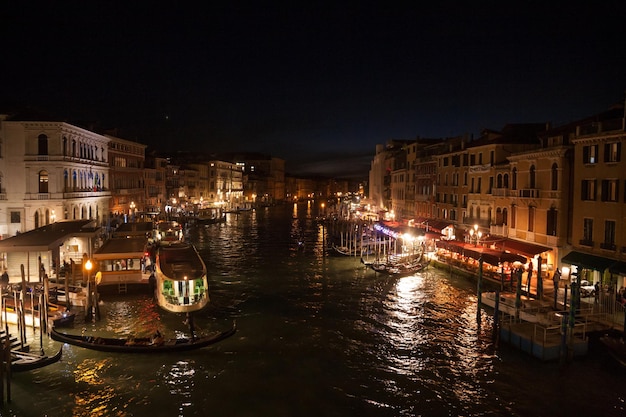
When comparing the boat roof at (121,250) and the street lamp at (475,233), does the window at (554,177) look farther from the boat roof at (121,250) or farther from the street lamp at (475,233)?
the boat roof at (121,250)

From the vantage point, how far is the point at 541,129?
38281 mm

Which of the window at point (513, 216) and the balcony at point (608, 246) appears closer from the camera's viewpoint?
the balcony at point (608, 246)

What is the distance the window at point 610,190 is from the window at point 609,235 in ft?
3.65

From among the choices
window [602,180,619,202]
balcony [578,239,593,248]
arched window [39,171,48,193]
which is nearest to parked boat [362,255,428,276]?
balcony [578,239,593,248]

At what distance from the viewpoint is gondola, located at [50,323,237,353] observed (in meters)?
19.0

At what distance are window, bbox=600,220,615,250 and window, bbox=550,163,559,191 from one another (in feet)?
15.8

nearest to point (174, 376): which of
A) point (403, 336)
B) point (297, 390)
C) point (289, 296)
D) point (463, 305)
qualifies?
point (297, 390)

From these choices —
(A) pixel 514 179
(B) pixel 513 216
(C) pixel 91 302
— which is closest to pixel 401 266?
(B) pixel 513 216

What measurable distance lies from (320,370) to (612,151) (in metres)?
17.5

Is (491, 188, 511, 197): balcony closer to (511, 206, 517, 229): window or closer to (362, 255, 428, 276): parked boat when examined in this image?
(511, 206, 517, 229): window

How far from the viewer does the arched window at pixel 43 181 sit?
3700cm

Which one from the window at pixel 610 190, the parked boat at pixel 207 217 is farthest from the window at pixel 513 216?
the parked boat at pixel 207 217

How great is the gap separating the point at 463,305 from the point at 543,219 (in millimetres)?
7904

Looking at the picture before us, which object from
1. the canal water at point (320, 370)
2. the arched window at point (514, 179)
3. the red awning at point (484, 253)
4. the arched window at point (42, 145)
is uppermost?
the arched window at point (42, 145)
